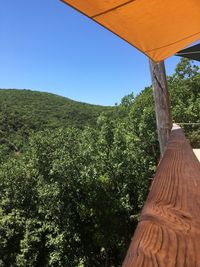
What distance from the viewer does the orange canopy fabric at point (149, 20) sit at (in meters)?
2.07

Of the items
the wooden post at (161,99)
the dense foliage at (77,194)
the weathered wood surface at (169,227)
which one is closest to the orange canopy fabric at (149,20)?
the weathered wood surface at (169,227)

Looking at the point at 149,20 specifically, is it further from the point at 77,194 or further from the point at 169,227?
the point at 77,194

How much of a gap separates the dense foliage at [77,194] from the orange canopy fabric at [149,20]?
45.6 feet

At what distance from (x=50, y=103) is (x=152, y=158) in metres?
43.4

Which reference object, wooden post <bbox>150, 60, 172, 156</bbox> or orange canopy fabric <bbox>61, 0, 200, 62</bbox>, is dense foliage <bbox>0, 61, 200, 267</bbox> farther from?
orange canopy fabric <bbox>61, 0, 200, 62</bbox>

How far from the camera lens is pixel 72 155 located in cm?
1800

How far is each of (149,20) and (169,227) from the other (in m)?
1.96

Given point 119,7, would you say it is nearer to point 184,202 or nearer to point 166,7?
point 166,7

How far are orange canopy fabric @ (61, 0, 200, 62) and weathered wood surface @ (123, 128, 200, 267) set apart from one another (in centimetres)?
115

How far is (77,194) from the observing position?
1780cm

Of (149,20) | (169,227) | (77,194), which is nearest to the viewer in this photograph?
(169,227)

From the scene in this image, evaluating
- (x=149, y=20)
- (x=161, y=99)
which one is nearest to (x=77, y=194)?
(x=161, y=99)

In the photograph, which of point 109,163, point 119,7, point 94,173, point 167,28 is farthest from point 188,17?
point 109,163

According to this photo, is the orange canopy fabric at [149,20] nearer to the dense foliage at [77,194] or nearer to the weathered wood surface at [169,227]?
the weathered wood surface at [169,227]
